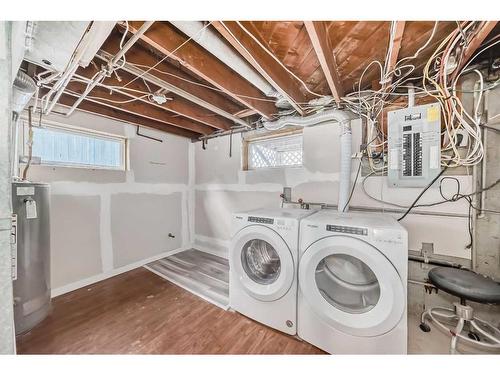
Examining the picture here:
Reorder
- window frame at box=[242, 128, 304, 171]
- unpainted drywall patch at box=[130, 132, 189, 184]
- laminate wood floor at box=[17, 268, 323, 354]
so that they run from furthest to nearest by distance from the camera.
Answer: unpainted drywall patch at box=[130, 132, 189, 184] → window frame at box=[242, 128, 304, 171] → laminate wood floor at box=[17, 268, 323, 354]

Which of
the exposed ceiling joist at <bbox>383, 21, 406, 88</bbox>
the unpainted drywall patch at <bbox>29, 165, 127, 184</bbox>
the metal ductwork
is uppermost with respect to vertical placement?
the exposed ceiling joist at <bbox>383, 21, 406, 88</bbox>

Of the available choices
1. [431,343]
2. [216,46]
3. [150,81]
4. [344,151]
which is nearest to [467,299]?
[431,343]

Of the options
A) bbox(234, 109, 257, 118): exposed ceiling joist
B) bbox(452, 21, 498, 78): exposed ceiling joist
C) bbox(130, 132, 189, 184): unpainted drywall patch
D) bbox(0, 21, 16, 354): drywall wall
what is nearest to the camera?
bbox(0, 21, 16, 354): drywall wall

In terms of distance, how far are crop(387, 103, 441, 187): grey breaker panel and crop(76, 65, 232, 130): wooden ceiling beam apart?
1965 mm

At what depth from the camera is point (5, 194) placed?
584 mm

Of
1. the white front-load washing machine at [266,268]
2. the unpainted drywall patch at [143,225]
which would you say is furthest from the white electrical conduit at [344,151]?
the unpainted drywall patch at [143,225]

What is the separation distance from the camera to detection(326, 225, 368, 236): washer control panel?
113 centimetres

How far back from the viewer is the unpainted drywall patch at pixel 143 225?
7.92 ft

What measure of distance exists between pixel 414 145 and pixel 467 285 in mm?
1044

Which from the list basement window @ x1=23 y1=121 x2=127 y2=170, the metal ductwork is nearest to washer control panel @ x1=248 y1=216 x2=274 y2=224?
the metal ductwork

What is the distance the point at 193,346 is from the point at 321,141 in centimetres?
221

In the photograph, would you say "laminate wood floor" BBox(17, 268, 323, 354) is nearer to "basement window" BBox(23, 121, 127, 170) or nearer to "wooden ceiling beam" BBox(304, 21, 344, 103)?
"basement window" BBox(23, 121, 127, 170)
